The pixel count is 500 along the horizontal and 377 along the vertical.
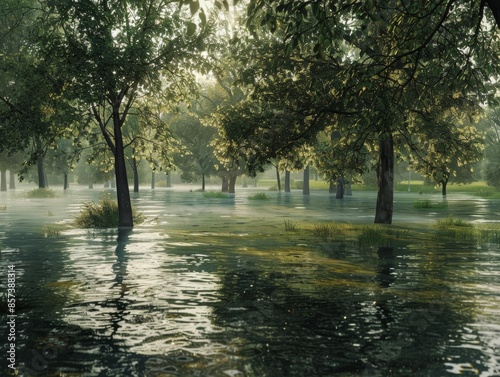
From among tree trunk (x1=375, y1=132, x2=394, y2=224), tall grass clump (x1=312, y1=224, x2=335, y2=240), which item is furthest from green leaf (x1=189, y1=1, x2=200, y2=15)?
tree trunk (x1=375, y1=132, x2=394, y2=224)

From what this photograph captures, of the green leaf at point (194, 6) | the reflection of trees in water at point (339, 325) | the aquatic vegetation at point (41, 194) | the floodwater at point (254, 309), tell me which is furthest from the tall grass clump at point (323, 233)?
the aquatic vegetation at point (41, 194)

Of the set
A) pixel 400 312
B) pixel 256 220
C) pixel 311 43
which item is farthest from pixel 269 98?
pixel 400 312

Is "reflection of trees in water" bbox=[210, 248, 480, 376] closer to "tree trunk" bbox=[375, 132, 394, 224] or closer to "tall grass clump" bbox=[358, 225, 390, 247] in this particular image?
"tall grass clump" bbox=[358, 225, 390, 247]

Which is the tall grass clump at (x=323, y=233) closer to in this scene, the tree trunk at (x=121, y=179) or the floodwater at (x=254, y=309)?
the floodwater at (x=254, y=309)

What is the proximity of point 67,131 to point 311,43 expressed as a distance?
12307mm

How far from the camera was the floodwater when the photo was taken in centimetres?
941

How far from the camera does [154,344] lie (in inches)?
409

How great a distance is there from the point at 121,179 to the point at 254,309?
73.2 feet

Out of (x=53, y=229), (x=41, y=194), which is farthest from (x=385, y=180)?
(x=41, y=194)

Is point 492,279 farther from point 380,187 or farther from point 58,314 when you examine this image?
point 380,187

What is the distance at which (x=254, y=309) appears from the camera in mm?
13242

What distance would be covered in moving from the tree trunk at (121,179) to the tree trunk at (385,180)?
12.4 meters

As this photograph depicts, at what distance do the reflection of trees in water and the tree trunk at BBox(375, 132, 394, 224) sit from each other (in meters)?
17.7

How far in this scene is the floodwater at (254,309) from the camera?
9.41 meters
